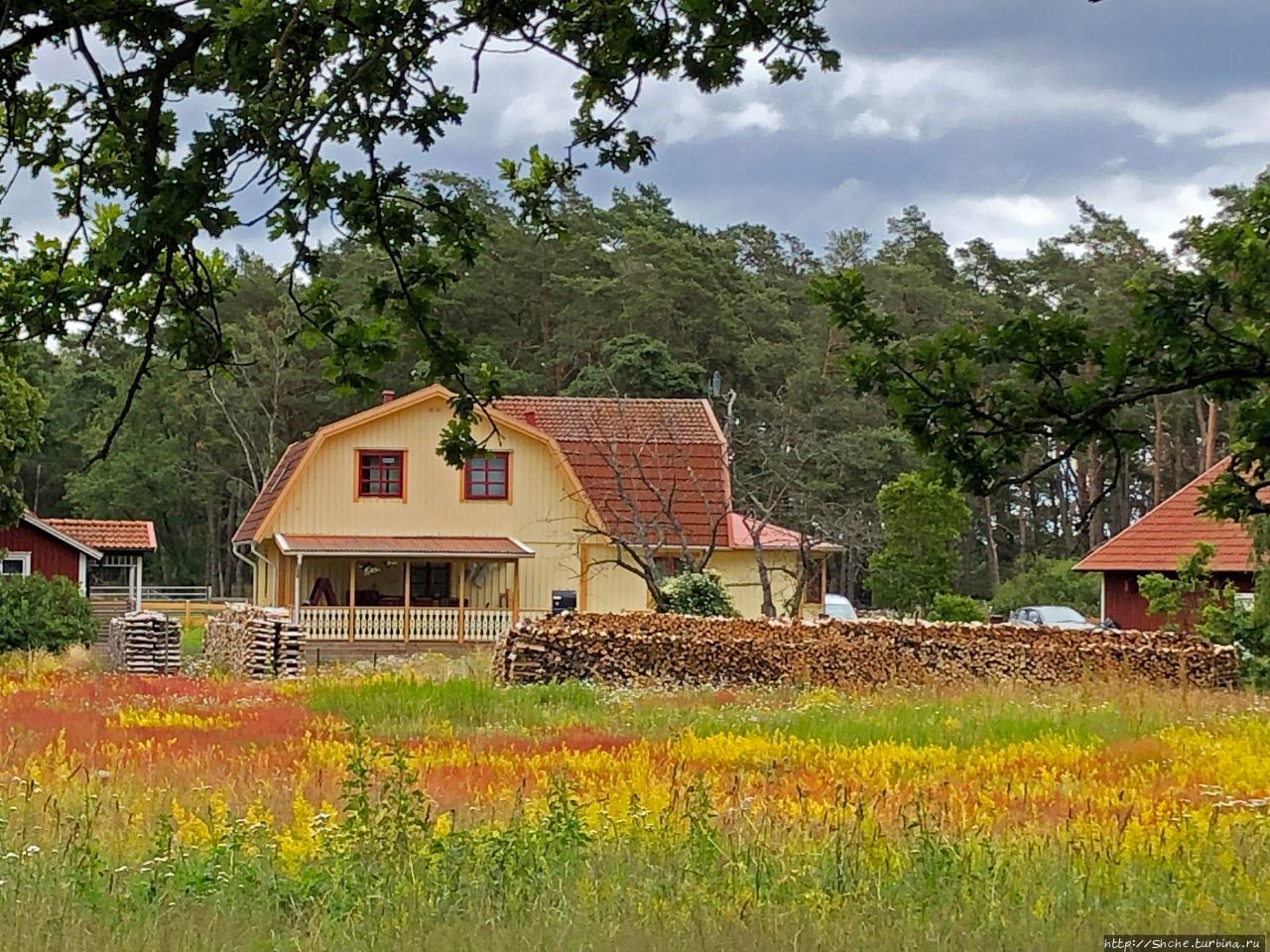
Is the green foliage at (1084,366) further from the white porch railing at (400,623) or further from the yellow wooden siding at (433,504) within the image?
the yellow wooden siding at (433,504)

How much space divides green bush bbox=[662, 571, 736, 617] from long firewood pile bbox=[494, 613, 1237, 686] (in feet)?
12.7

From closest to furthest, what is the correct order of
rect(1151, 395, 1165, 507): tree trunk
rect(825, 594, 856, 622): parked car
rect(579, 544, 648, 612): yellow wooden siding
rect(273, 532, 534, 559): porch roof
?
1. rect(273, 532, 534, 559): porch roof
2. rect(579, 544, 648, 612): yellow wooden siding
3. rect(825, 594, 856, 622): parked car
4. rect(1151, 395, 1165, 507): tree trunk

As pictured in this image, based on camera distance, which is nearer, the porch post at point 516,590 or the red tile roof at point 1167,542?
the red tile roof at point 1167,542

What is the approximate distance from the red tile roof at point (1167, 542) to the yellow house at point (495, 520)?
7.38 m

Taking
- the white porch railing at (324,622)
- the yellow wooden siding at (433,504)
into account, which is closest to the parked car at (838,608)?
the yellow wooden siding at (433,504)

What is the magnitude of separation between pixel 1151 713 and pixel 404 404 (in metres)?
24.4

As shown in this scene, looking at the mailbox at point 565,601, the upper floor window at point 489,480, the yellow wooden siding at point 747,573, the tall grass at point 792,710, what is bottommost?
the tall grass at point 792,710

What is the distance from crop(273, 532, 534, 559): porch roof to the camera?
3662 centimetres

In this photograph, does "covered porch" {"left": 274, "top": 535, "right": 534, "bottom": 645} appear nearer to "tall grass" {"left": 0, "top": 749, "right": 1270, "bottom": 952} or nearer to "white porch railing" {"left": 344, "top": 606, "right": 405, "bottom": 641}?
"white porch railing" {"left": 344, "top": 606, "right": 405, "bottom": 641}

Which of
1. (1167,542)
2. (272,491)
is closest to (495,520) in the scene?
(272,491)

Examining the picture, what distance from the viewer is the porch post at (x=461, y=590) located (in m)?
37.1

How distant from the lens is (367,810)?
704cm

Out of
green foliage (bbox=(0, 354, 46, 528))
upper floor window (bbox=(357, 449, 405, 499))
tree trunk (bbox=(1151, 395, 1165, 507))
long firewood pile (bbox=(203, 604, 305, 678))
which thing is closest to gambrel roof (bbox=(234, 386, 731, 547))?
upper floor window (bbox=(357, 449, 405, 499))

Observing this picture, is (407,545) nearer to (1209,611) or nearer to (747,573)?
(747,573)
